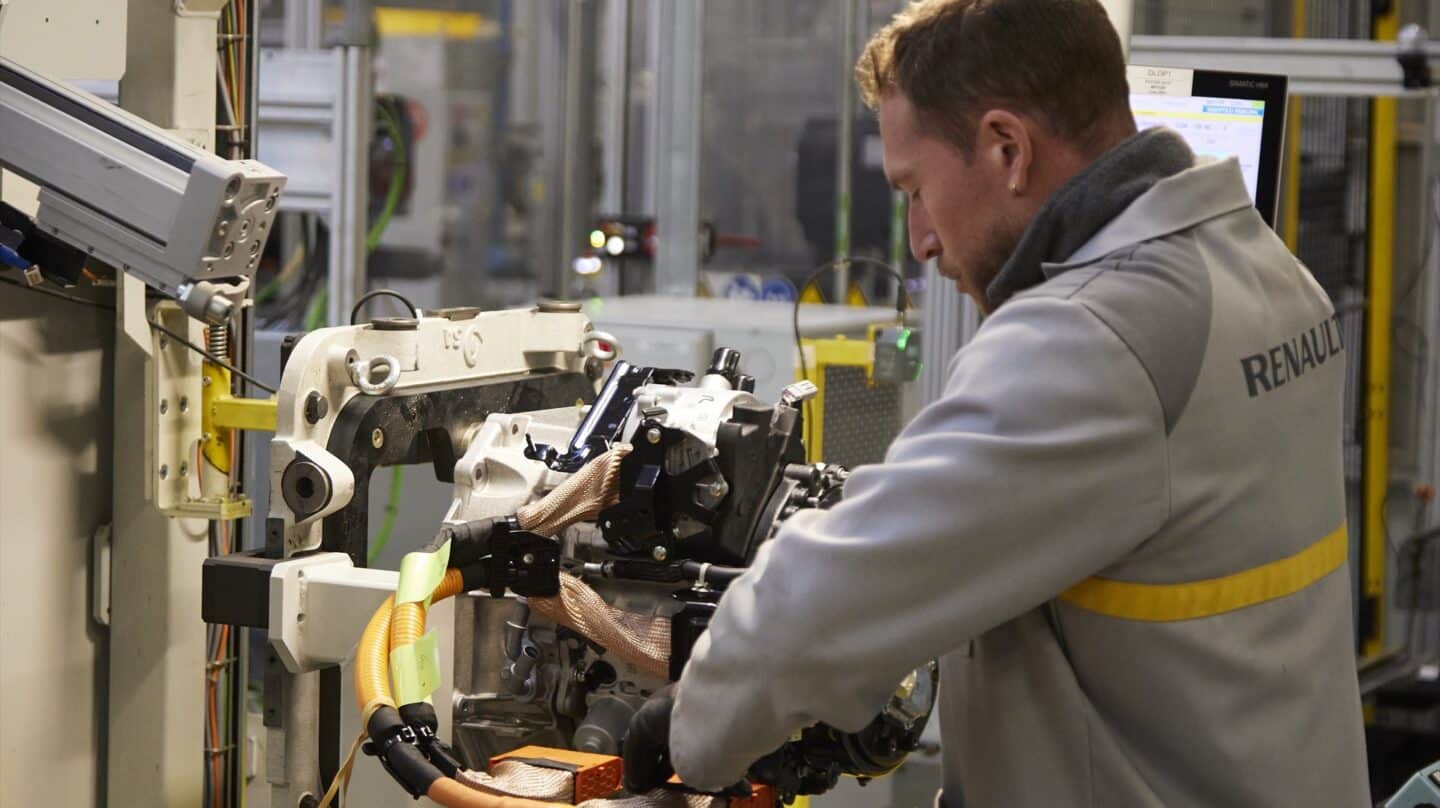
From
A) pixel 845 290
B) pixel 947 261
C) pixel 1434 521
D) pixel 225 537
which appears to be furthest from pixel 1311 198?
pixel 947 261

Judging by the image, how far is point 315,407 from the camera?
239cm

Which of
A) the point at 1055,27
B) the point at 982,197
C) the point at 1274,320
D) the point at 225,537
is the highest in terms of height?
the point at 1055,27

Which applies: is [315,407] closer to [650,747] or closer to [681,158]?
[650,747]

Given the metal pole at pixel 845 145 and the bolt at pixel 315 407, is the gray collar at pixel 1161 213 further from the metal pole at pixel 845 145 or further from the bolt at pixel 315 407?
the metal pole at pixel 845 145

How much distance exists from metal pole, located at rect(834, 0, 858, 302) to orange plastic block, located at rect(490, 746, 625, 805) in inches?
206

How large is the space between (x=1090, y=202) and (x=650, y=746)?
722 mm

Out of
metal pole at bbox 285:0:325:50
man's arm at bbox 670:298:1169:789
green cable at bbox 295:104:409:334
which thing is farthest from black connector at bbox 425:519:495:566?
metal pole at bbox 285:0:325:50

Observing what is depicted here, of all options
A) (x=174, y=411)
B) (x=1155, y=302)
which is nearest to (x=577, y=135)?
(x=174, y=411)

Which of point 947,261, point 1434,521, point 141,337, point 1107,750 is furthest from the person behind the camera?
point 1434,521

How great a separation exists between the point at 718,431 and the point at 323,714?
2.64ft

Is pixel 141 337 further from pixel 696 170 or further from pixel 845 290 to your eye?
pixel 845 290

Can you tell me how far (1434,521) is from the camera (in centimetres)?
630

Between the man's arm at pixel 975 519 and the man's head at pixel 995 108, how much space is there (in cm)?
16

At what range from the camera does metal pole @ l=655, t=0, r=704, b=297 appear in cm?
661
